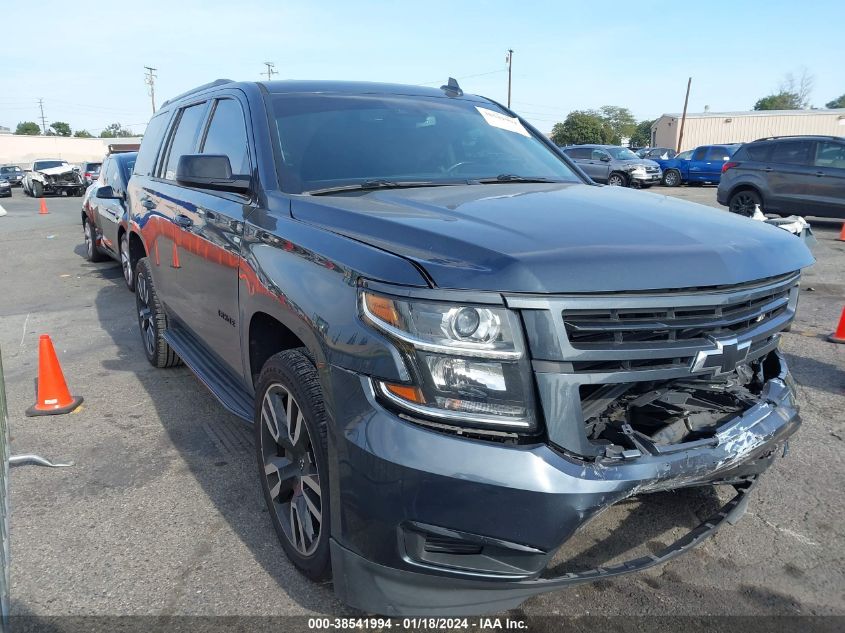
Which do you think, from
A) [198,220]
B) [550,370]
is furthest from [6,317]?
[550,370]

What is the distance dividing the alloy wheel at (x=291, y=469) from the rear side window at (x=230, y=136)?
118 cm

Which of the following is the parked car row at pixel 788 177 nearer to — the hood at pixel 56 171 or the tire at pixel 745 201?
the tire at pixel 745 201

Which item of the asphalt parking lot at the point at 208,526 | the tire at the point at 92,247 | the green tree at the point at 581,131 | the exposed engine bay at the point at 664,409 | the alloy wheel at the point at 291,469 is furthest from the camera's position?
the green tree at the point at 581,131

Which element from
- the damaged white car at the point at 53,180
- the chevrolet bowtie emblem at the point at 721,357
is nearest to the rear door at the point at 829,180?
the chevrolet bowtie emblem at the point at 721,357

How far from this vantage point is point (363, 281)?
2098 mm

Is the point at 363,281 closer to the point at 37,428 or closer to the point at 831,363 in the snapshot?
the point at 37,428

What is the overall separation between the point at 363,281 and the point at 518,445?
2.21 feet

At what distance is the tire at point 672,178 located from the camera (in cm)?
2684

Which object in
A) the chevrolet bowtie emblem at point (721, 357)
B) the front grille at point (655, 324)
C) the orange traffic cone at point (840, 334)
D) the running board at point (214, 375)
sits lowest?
the orange traffic cone at point (840, 334)

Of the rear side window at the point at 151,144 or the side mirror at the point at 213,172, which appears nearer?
the side mirror at the point at 213,172

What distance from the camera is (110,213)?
8969 mm

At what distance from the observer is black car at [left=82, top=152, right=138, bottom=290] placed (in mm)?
8420

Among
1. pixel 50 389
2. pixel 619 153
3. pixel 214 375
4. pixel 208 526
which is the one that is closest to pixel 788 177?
pixel 619 153

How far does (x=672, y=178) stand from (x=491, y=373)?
90.1ft
